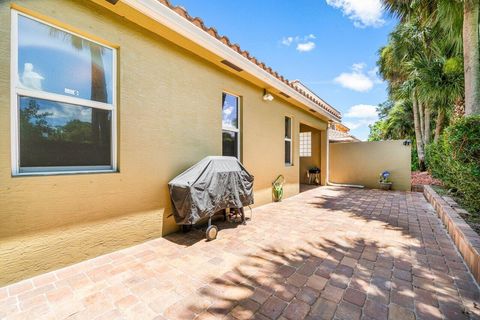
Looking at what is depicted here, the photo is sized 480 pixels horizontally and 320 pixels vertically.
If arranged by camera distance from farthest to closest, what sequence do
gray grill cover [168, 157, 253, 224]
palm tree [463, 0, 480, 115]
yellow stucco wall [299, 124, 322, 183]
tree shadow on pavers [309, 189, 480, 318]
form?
yellow stucco wall [299, 124, 322, 183]
palm tree [463, 0, 480, 115]
gray grill cover [168, 157, 253, 224]
tree shadow on pavers [309, 189, 480, 318]

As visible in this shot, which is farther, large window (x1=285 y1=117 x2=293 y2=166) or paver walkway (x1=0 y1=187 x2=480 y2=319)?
large window (x1=285 y1=117 x2=293 y2=166)

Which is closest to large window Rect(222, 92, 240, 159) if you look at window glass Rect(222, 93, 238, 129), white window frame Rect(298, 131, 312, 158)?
window glass Rect(222, 93, 238, 129)

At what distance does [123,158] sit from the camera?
322 cm

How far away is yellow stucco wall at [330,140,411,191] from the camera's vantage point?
30.5ft

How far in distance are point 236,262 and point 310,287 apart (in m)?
1.02

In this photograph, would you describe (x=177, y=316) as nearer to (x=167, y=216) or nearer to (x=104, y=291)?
Answer: (x=104, y=291)

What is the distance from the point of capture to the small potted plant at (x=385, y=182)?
9.28 meters

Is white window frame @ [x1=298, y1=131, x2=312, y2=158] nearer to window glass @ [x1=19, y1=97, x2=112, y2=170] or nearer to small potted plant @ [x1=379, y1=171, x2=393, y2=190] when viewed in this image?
small potted plant @ [x1=379, y1=171, x2=393, y2=190]

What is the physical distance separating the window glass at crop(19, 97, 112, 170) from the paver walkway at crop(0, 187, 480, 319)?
1448 mm

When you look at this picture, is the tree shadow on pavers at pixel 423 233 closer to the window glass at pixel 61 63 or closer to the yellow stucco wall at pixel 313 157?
the yellow stucco wall at pixel 313 157

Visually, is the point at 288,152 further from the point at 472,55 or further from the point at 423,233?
the point at 472,55

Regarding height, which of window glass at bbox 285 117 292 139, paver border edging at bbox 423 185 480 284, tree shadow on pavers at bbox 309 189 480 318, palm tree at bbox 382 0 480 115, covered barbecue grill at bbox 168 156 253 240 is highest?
palm tree at bbox 382 0 480 115

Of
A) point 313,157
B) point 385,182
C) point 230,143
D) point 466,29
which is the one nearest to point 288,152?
point 230,143

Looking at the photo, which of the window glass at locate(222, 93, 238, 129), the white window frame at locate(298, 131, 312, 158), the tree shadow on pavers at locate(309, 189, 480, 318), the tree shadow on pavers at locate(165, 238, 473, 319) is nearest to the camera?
the tree shadow on pavers at locate(165, 238, 473, 319)
